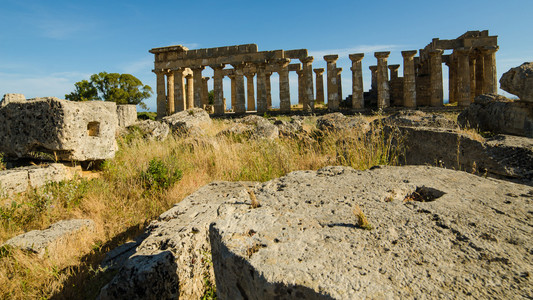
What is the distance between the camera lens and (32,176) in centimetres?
540

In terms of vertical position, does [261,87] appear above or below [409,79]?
above

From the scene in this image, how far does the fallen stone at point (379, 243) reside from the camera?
1474 millimetres

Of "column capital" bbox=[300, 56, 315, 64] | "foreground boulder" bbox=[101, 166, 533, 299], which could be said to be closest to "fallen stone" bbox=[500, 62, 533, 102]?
"foreground boulder" bbox=[101, 166, 533, 299]

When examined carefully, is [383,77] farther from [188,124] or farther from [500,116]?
[188,124]

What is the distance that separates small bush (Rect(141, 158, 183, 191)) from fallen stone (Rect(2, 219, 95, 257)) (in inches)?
51.1

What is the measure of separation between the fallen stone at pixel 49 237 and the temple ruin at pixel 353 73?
19.9 m

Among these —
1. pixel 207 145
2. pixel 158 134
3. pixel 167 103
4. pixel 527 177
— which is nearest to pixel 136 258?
pixel 527 177

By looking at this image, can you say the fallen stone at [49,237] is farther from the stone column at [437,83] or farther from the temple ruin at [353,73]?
the stone column at [437,83]

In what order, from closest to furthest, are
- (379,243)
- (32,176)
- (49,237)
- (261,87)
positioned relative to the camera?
(379,243), (49,237), (32,176), (261,87)

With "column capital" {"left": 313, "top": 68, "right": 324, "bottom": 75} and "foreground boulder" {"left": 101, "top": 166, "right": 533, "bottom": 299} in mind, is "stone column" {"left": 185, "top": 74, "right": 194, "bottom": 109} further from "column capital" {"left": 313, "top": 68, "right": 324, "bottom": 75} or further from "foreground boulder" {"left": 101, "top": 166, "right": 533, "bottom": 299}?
"foreground boulder" {"left": 101, "top": 166, "right": 533, "bottom": 299}

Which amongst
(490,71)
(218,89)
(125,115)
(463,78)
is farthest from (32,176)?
(490,71)

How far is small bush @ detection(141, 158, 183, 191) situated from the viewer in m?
5.47

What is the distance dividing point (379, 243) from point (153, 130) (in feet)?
33.6

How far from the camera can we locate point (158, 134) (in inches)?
427
